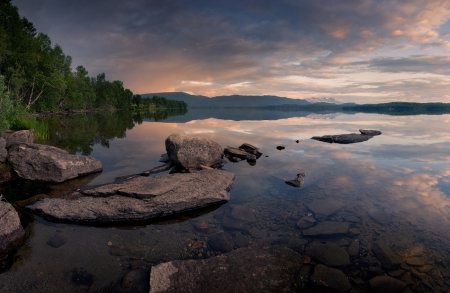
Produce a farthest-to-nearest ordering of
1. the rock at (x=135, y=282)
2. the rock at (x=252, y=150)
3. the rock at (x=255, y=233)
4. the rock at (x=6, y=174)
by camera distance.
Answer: the rock at (x=252, y=150) → the rock at (x=6, y=174) → the rock at (x=255, y=233) → the rock at (x=135, y=282)

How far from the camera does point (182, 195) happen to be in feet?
32.9

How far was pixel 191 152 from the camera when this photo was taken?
16406 mm

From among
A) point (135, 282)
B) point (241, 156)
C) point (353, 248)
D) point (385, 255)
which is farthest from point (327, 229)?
point (241, 156)

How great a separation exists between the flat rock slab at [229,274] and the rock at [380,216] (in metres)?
4.38

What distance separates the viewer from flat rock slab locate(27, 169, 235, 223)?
865 cm

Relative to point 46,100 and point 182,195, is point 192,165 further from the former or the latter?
point 46,100

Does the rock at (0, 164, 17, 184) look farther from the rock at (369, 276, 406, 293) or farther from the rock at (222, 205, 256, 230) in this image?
the rock at (369, 276, 406, 293)

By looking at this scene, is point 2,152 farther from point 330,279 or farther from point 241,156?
point 330,279

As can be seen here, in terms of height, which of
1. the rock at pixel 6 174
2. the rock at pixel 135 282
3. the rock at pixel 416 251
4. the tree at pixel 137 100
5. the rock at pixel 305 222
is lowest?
the rock at pixel 416 251

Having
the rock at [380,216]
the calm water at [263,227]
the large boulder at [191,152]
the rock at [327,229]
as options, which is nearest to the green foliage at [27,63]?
the large boulder at [191,152]

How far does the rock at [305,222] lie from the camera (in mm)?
8521

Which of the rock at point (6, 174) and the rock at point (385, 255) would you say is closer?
the rock at point (385, 255)

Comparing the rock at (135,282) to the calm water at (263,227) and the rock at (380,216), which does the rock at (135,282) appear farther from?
the rock at (380,216)

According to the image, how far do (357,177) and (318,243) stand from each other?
8.77 metres
